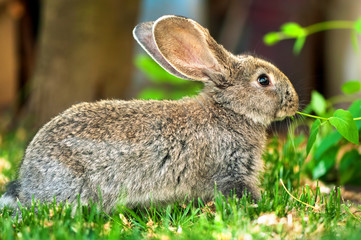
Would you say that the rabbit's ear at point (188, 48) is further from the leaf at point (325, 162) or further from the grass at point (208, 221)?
the leaf at point (325, 162)

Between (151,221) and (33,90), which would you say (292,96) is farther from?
(33,90)

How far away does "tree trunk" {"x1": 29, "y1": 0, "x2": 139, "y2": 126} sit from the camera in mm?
7758

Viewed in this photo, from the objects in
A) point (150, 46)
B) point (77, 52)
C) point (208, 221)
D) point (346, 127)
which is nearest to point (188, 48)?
point (150, 46)

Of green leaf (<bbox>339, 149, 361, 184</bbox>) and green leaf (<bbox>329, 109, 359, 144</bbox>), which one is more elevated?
green leaf (<bbox>329, 109, 359, 144</bbox>)

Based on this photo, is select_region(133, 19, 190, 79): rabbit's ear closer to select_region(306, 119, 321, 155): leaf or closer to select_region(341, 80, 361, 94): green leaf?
select_region(306, 119, 321, 155): leaf

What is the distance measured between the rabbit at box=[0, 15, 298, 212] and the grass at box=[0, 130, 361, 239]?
0.16m

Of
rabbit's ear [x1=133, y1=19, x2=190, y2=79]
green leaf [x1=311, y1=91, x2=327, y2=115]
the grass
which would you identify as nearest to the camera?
the grass

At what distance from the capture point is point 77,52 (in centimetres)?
779

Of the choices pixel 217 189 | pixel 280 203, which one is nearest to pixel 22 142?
pixel 217 189

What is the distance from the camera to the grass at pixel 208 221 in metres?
3.11

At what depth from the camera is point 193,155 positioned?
164 inches

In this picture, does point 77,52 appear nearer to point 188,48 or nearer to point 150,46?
point 150,46

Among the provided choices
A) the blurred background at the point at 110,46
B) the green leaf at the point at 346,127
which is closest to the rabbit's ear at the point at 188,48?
the blurred background at the point at 110,46

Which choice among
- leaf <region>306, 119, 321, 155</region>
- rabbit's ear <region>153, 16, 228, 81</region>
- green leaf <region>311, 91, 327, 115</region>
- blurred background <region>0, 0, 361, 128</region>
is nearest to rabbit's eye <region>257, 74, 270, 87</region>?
rabbit's ear <region>153, 16, 228, 81</region>
